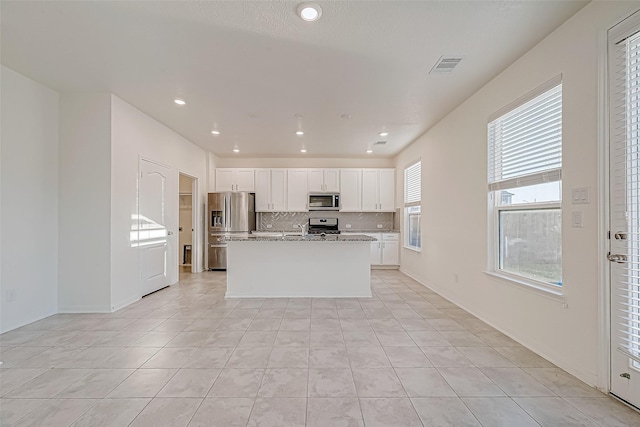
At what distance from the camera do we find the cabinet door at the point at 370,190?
693 cm

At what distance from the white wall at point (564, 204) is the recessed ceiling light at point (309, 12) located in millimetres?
1890

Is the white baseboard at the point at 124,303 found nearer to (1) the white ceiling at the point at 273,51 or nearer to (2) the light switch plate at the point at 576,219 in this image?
(1) the white ceiling at the point at 273,51

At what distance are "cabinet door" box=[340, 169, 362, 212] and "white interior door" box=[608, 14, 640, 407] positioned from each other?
512cm

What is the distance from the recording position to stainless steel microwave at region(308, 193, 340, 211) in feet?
22.4

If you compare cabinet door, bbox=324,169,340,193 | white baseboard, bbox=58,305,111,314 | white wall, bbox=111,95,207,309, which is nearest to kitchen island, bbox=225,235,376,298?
white wall, bbox=111,95,207,309

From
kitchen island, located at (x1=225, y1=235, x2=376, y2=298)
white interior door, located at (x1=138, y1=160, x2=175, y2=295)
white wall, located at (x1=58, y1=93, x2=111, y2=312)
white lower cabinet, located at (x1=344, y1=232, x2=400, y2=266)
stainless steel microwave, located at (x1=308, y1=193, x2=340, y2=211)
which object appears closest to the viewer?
white wall, located at (x1=58, y1=93, x2=111, y2=312)

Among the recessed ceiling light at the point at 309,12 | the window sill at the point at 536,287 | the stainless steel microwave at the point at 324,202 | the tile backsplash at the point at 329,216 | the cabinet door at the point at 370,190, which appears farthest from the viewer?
the tile backsplash at the point at 329,216

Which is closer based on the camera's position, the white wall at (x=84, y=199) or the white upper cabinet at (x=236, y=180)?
the white wall at (x=84, y=199)

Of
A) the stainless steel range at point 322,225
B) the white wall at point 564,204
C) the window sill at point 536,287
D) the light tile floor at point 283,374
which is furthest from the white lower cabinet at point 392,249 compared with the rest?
the window sill at point 536,287

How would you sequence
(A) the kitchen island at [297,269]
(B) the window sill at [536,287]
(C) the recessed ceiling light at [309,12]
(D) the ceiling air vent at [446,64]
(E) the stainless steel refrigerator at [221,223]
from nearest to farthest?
(C) the recessed ceiling light at [309,12]
(B) the window sill at [536,287]
(D) the ceiling air vent at [446,64]
(A) the kitchen island at [297,269]
(E) the stainless steel refrigerator at [221,223]

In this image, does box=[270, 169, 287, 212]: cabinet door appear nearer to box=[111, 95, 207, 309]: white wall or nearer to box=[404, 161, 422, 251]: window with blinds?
box=[111, 95, 207, 309]: white wall

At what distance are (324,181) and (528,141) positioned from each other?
4.60m

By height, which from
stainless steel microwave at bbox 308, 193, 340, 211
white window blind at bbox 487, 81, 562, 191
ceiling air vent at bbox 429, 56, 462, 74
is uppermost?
ceiling air vent at bbox 429, 56, 462, 74

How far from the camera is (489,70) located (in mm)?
2928
